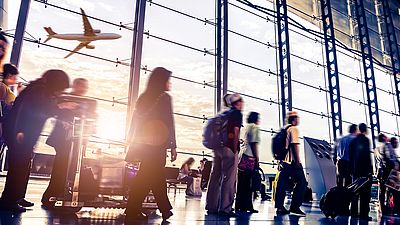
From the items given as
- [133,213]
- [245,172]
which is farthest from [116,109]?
[133,213]

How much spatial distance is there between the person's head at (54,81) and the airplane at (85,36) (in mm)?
3592

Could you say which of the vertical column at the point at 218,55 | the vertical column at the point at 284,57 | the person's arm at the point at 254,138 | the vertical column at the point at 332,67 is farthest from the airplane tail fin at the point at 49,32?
the vertical column at the point at 332,67

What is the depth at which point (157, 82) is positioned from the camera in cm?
252

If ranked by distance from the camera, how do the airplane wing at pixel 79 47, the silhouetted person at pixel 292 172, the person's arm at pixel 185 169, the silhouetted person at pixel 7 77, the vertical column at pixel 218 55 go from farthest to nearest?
the vertical column at pixel 218 55 < the person's arm at pixel 185 169 < the airplane wing at pixel 79 47 < the silhouetted person at pixel 292 172 < the silhouetted person at pixel 7 77

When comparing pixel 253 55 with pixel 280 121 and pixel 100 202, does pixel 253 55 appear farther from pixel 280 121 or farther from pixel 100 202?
pixel 100 202

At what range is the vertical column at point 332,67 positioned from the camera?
991 centimetres

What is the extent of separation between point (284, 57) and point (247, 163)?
20.0ft

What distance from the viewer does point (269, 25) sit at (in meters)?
9.75

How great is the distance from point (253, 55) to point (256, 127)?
5.51m

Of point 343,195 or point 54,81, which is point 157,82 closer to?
point 54,81

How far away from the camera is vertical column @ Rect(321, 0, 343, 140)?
991cm

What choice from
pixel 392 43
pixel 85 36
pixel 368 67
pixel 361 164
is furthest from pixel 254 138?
pixel 392 43

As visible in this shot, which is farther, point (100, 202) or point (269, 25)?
point (269, 25)

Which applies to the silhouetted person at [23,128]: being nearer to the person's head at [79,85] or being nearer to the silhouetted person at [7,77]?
the silhouetted person at [7,77]
